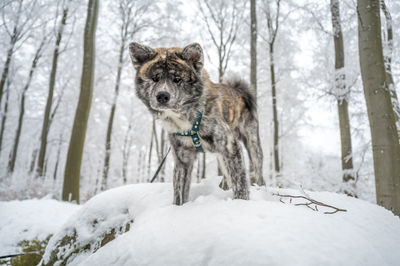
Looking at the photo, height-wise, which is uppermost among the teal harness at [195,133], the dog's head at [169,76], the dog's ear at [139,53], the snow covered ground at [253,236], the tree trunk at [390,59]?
the tree trunk at [390,59]

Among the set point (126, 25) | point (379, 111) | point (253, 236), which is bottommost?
point (253, 236)

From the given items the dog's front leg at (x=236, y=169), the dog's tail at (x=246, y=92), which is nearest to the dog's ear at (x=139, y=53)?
the dog's front leg at (x=236, y=169)

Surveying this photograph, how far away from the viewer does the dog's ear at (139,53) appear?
96.6 inches

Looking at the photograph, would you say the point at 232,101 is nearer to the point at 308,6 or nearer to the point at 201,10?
the point at 308,6

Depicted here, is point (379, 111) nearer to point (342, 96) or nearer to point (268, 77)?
point (342, 96)

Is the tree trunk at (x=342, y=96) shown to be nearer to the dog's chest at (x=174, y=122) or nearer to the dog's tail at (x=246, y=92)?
the dog's tail at (x=246, y=92)

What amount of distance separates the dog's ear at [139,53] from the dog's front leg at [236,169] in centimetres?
138

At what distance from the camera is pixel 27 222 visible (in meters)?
4.43

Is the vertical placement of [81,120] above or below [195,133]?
above

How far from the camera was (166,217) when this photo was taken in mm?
1931

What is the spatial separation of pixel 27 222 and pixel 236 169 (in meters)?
4.69

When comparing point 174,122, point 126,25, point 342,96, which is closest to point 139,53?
point 174,122

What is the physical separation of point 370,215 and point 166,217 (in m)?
1.88

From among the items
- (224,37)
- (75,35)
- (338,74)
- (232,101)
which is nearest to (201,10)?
(224,37)
